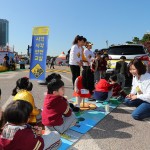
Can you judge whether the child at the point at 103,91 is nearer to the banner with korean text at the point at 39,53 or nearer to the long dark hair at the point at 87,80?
the long dark hair at the point at 87,80

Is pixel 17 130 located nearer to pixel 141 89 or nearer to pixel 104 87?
pixel 141 89

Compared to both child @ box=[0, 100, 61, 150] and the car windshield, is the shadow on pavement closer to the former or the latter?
child @ box=[0, 100, 61, 150]

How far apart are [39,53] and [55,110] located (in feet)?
14.1

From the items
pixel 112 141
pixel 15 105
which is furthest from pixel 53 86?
pixel 15 105

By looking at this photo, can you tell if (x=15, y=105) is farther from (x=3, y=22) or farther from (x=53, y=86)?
(x=3, y=22)

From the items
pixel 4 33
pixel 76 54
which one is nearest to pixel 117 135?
pixel 76 54

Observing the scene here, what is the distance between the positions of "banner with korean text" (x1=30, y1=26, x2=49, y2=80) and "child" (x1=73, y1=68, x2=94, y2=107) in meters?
2.05

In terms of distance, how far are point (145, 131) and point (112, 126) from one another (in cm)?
63

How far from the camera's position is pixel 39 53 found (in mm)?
8078

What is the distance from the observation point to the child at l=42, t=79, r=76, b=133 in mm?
4062

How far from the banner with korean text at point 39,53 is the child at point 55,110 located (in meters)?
3.75

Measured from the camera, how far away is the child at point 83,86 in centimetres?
589

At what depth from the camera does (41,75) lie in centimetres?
802

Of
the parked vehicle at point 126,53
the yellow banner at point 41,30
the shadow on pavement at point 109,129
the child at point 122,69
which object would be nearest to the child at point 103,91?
the shadow on pavement at point 109,129
